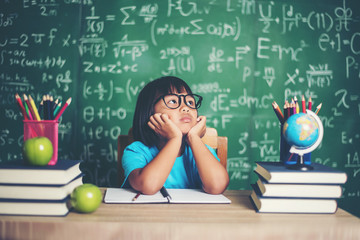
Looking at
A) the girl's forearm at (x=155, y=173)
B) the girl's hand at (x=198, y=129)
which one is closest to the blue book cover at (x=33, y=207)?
the girl's forearm at (x=155, y=173)

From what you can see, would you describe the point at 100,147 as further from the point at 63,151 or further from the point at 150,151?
the point at 150,151

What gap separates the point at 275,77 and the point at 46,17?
2.22 m

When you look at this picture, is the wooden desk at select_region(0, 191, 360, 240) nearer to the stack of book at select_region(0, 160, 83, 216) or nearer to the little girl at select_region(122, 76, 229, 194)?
the stack of book at select_region(0, 160, 83, 216)

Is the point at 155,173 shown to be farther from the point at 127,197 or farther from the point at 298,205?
the point at 298,205

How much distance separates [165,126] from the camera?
1206 millimetres

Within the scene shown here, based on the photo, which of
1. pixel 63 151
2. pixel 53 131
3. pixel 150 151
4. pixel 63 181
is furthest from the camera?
pixel 63 151

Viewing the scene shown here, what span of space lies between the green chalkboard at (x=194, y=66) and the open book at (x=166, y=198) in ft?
4.88

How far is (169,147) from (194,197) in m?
0.25

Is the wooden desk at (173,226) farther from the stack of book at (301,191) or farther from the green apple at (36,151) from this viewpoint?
the green apple at (36,151)

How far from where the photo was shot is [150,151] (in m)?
1.42

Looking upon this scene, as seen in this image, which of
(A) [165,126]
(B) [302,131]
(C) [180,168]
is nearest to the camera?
(B) [302,131]

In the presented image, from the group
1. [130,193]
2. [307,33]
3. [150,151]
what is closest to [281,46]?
[307,33]

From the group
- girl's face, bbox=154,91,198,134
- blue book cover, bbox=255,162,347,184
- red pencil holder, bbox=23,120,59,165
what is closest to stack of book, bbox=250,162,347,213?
blue book cover, bbox=255,162,347,184

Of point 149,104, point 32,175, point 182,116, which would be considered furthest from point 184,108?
point 32,175
